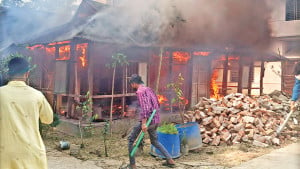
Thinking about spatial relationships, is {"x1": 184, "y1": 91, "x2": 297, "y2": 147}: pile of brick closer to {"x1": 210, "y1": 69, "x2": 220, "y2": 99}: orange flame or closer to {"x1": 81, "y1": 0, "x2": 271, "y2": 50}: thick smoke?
{"x1": 81, "y1": 0, "x2": 271, "y2": 50}: thick smoke

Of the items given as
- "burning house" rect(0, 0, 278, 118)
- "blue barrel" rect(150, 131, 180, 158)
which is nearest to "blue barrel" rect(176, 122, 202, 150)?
"blue barrel" rect(150, 131, 180, 158)

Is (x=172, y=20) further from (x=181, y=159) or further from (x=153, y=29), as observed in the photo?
(x=181, y=159)

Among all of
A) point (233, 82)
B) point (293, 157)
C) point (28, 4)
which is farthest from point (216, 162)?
point (28, 4)

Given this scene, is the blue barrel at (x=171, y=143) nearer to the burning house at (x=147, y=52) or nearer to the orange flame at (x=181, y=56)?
the burning house at (x=147, y=52)

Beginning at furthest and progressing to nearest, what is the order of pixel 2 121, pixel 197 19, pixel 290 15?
pixel 290 15
pixel 197 19
pixel 2 121

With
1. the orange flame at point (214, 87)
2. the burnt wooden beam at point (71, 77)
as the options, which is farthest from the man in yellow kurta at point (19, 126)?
the orange flame at point (214, 87)

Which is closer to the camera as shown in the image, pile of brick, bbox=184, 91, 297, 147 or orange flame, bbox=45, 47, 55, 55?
pile of brick, bbox=184, 91, 297, 147

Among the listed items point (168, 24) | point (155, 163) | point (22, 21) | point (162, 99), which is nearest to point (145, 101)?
point (155, 163)

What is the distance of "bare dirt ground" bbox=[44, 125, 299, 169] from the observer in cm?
583

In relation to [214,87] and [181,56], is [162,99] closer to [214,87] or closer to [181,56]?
[181,56]

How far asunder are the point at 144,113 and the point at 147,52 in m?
5.17

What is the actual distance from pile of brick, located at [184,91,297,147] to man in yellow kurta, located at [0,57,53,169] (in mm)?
5759

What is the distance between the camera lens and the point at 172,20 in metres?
9.94

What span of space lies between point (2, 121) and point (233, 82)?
515 inches
